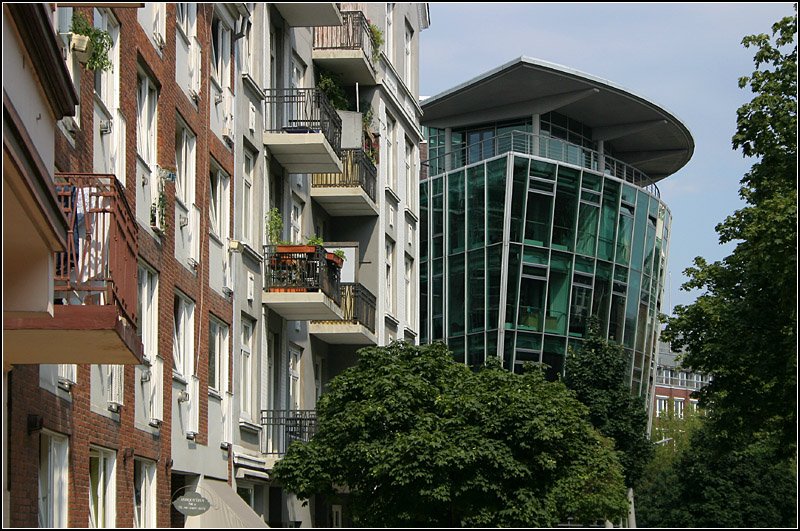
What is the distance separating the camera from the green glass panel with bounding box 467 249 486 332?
198 feet

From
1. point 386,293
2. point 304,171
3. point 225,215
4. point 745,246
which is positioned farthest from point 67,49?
point 386,293

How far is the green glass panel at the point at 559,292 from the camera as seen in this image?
60.2 m

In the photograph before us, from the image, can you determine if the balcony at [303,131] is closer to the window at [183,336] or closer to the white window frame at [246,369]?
the white window frame at [246,369]

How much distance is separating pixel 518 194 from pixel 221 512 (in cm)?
3846

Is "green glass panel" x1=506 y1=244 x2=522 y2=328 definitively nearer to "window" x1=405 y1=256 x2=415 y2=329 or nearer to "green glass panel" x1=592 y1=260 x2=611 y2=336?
"green glass panel" x1=592 y1=260 x2=611 y2=336

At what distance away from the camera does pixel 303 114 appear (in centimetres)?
Answer: 3102

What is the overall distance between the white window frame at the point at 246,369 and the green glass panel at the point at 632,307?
38.1 m

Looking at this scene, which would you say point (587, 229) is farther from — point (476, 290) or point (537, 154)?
point (476, 290)

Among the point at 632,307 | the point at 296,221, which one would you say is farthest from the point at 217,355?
the point at 632,307

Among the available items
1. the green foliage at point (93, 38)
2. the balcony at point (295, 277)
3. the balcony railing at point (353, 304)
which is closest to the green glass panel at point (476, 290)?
the balcony railing at point (353, 304)

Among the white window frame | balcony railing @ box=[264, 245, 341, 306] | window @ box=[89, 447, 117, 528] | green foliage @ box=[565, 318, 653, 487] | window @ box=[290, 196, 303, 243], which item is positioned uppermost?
window @ box=[290, 196, 303, 243]

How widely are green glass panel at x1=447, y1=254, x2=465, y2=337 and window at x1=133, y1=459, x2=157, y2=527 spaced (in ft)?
135

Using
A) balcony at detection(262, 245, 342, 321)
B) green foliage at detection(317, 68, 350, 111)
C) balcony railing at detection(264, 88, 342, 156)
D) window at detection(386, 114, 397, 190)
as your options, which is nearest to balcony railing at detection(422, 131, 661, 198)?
window at detection(386, 114, 397, 190)

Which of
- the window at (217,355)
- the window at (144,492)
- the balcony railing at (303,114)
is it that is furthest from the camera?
the balcony railing at (303,114)
